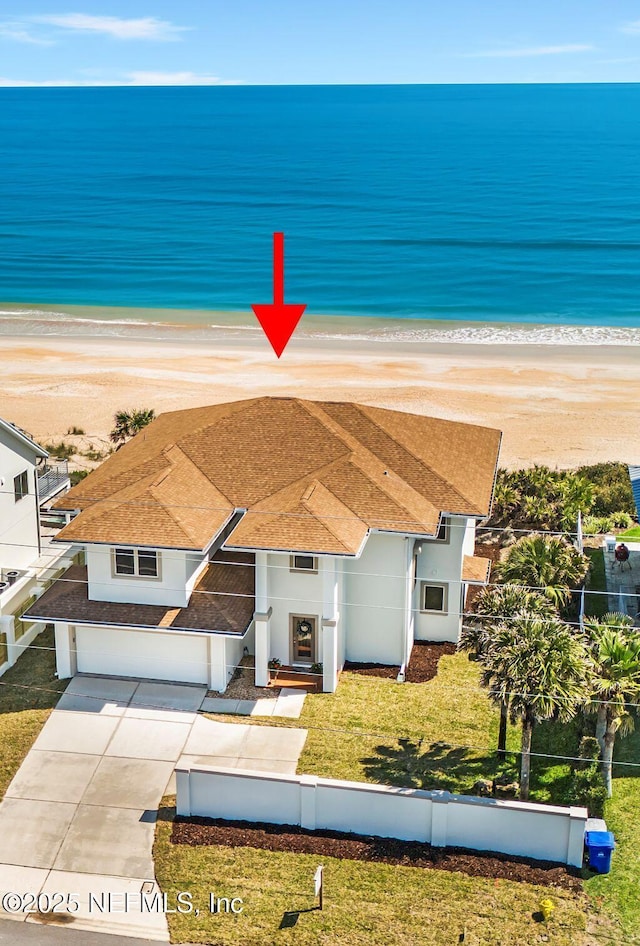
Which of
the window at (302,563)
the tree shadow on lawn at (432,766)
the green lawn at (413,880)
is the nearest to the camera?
the green lawn at (413,880)

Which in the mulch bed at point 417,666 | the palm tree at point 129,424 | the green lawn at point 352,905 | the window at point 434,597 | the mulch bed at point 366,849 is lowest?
the green lawn at point 352,905

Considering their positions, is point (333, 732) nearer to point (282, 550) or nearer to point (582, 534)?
point (282, 550)

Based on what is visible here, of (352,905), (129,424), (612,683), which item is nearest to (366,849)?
(352,905)

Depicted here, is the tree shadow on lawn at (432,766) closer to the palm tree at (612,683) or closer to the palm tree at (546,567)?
the palm tree at (612,683)

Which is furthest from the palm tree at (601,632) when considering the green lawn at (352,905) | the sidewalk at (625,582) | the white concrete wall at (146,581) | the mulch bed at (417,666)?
the white concrete wall at (146,581)

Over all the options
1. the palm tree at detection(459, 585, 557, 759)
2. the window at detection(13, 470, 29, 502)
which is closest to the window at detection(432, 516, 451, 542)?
the palm tree at detection(459, 585, 557, 759)

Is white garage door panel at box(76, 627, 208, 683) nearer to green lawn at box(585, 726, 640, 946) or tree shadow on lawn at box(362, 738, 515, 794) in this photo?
tree shadow on lawn at box(362, 738, 515, 794)
